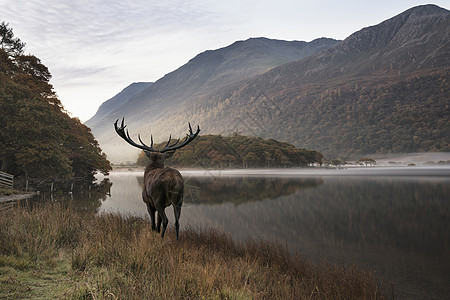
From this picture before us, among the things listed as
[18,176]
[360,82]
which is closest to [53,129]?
[18,176]

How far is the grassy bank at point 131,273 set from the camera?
3.82 metres

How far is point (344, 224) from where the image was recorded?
48.0 ft

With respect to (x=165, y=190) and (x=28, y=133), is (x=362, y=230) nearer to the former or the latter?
(x=165, y=190)

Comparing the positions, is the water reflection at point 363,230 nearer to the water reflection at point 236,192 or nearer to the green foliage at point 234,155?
the water reflection at point 236,192

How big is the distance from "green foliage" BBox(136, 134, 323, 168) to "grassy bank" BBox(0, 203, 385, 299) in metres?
84.0

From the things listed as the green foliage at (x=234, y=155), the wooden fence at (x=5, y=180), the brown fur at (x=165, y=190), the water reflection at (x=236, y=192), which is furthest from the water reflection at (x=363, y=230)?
the green foliage at (x=234, y=155)

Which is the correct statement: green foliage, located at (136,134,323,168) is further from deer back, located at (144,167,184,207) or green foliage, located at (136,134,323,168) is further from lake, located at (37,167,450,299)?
deer back, located at (144,167,184,207)

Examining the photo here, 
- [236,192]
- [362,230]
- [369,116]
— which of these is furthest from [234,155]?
[369,116]

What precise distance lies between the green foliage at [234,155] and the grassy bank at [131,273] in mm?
84001

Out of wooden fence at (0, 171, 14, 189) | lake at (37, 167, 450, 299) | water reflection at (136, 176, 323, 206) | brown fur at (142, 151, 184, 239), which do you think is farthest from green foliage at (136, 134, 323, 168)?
brown fur at (142, 151, 184, 239)

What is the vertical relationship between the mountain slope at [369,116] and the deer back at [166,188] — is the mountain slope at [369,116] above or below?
above

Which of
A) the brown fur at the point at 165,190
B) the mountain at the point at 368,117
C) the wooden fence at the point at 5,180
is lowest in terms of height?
the wooden fence at the point at 5,180

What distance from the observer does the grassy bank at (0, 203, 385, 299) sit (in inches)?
150

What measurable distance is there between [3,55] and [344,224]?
126ft
